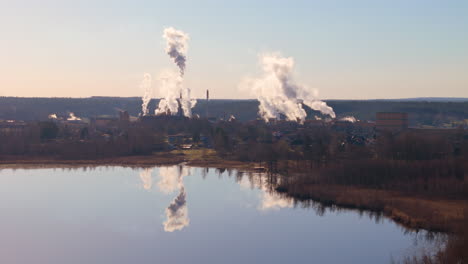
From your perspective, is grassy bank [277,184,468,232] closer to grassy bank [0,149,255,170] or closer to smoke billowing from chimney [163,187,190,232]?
smoke billowing from chimney [163,187,190,232]

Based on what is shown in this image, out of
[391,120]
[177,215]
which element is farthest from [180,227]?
[391,120]

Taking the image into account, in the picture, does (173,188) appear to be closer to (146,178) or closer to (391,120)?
(146,178)

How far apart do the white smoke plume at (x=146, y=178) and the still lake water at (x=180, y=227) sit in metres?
0.23

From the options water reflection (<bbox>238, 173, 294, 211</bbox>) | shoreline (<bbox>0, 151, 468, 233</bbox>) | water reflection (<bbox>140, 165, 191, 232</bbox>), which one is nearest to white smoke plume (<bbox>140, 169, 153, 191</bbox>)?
water reflection (<bbox>140, 165, 191, 232</bbox>)

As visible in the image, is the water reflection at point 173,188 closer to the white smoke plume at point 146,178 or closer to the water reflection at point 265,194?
the white smoke plume at point 146,178

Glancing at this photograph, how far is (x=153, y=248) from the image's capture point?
93.0 ft

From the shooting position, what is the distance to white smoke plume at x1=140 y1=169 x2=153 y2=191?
4653 centimetres

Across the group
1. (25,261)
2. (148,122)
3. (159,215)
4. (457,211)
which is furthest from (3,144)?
(457,211)

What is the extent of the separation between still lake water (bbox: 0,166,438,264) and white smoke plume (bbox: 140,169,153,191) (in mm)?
232

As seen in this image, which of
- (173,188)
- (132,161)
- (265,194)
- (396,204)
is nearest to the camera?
(396,204)

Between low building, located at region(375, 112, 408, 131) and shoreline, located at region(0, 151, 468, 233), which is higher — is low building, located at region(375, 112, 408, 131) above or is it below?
above

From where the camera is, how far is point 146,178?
50.9 meters

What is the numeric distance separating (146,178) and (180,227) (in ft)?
62.0

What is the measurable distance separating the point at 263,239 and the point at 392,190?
48.0ft
